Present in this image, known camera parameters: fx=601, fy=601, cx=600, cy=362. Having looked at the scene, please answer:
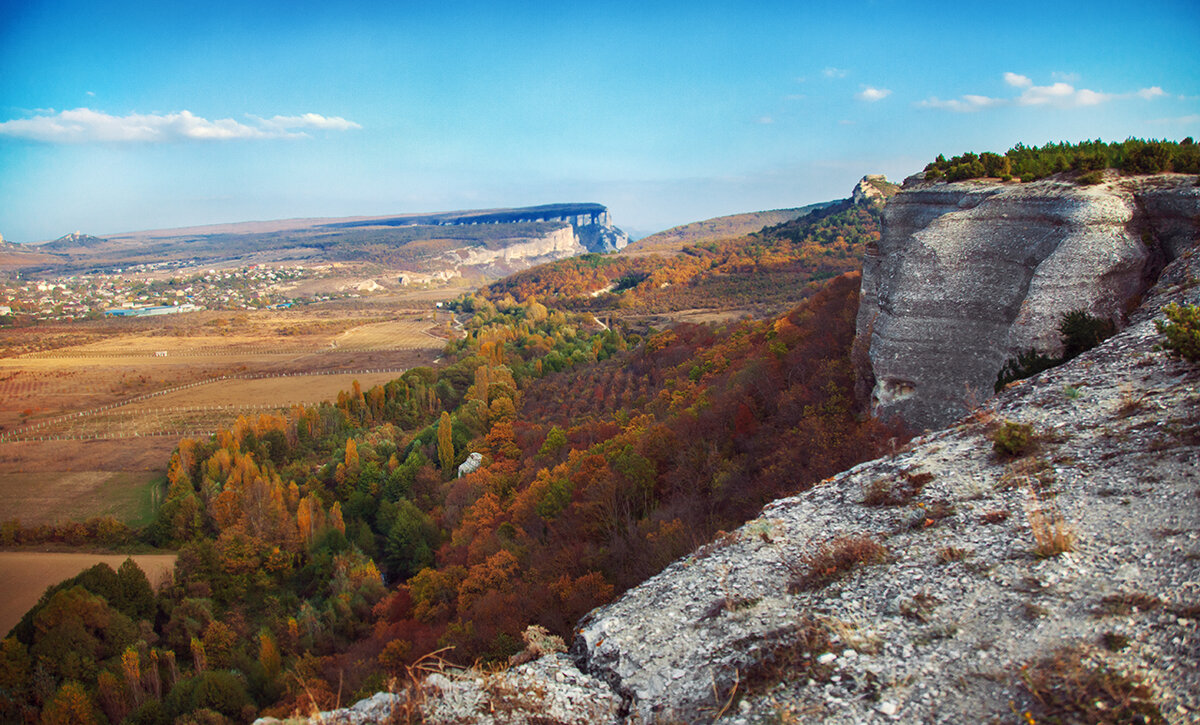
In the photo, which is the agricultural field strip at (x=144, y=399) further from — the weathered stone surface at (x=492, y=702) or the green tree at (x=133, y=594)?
the weathered stone surface at (x=492, y=702)

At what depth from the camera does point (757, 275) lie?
101938 mm

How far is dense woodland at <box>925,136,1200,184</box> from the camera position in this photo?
16766 mm

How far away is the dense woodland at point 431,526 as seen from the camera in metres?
19.9

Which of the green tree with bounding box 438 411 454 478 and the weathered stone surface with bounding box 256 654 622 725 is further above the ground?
the weathered stone surface with bounding box 256 654 622 725

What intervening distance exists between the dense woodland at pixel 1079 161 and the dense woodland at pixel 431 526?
336 inches

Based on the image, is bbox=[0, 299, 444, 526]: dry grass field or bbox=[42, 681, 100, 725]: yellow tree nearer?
bbox=[42, 681, 100, 725]: yellow tree

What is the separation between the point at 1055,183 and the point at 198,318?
19453 cm

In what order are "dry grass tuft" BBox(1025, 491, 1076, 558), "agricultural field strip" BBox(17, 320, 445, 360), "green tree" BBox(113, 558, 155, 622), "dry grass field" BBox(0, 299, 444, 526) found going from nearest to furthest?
1. "dry grass tuft" BBox(1025, 491, 1076, 558)
2. "green tree" BBox(113, 558, 155, 622)
3. "dry grass field" BBox(0, 299, 444, 526)
4. "agricultural field strip" BBox(17, 320, 445, 360)

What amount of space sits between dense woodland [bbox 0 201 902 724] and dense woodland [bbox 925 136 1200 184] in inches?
336

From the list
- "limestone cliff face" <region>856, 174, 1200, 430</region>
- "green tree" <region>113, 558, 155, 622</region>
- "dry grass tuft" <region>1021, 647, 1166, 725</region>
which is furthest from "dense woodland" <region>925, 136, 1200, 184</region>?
"green tree" <region>113, 558, 155, 622</region>

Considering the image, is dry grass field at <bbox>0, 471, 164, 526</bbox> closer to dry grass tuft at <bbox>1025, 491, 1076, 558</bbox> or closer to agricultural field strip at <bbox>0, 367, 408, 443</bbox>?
agricultural field strip at <bbox>0, 367, 408, 443</bbox>

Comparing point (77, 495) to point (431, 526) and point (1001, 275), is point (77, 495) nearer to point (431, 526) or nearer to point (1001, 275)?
point (431, 526)

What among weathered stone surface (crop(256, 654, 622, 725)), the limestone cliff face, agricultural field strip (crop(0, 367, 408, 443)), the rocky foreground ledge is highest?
the limestone cliff face

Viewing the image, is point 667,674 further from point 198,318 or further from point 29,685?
point 198,318
